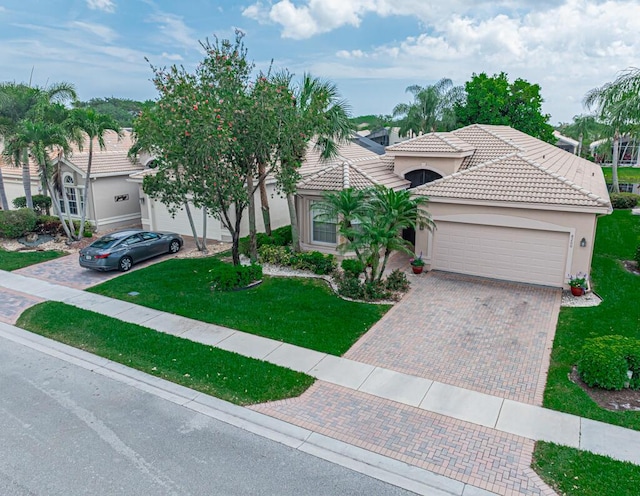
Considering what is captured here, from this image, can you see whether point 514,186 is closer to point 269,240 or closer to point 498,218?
point 498,218

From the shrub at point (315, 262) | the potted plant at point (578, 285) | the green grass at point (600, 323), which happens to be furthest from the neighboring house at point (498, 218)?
the shrub at point (315, 262)

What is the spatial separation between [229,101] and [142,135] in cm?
339

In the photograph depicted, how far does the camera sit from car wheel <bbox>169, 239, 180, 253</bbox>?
64.8 ft

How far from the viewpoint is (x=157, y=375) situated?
1006cm

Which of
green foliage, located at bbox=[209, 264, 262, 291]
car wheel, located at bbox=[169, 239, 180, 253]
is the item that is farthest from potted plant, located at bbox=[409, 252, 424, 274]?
car wheel, located at bbox=[169, 239, 180, 253]

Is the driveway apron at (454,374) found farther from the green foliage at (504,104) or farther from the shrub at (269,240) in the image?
the green foliage at (504,104)

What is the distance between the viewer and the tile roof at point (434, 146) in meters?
19.6

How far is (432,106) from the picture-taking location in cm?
3769

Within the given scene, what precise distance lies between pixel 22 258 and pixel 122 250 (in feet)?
16.9

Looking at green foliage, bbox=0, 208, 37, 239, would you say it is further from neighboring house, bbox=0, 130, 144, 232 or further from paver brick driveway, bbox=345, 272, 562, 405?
paver brick driveway, bbox=345, 272, 562, 405

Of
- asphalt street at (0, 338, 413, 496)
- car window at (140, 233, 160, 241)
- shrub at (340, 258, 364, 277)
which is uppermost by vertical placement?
car window at (140, 233, 160, 241)

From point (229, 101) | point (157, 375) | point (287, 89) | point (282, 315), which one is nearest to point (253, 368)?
point (157, 375)

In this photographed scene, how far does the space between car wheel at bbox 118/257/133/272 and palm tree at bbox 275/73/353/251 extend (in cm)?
646

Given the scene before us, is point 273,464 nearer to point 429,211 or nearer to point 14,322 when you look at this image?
point 14,322
